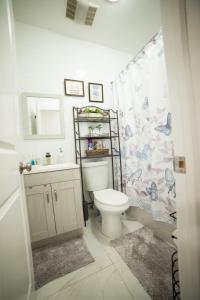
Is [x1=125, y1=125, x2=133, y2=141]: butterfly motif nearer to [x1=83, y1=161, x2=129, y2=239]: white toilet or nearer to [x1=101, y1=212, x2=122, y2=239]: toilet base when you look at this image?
[x1=83, y1=161, x2=129, y2=239]: white toilet

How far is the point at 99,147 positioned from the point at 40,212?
1.16m

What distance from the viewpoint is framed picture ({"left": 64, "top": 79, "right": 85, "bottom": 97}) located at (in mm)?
1962

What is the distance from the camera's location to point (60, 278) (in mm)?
1101

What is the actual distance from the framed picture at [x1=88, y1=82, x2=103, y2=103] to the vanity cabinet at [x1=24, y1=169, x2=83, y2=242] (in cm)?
122

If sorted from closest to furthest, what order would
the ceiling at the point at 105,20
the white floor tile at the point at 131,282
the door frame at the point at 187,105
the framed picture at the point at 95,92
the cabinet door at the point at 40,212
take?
the door frame at the point at 187,105
the white floor tile at the point at 131,282
the cabinet door at the point at 40,212
the ceiling at the point at 105,20
the framed picture at the point at 95,92

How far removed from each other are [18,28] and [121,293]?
116 inches

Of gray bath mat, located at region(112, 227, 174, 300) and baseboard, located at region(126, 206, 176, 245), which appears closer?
gray bath mat, located at region(112, 227, 174, 300)

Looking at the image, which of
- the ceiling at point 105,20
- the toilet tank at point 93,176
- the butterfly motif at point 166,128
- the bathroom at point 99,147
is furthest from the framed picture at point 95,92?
the butterfly motif at point 166,128

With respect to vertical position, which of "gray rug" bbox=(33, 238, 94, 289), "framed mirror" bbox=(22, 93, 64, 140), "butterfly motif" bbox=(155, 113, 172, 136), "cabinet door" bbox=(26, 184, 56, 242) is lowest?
"gray rug" bbox=(33, 238, 94, 289)

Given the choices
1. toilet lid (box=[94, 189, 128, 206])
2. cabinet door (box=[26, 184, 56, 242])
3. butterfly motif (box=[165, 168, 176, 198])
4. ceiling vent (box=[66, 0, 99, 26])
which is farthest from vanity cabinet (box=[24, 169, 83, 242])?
ceiling vent (box=[66, 0, 99, 26])

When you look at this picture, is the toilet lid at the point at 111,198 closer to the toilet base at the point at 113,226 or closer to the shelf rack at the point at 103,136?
the toilet base at the point at 113,226

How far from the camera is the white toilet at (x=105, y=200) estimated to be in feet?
4.62

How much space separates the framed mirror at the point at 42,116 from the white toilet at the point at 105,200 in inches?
26.7

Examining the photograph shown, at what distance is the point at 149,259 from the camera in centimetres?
122
